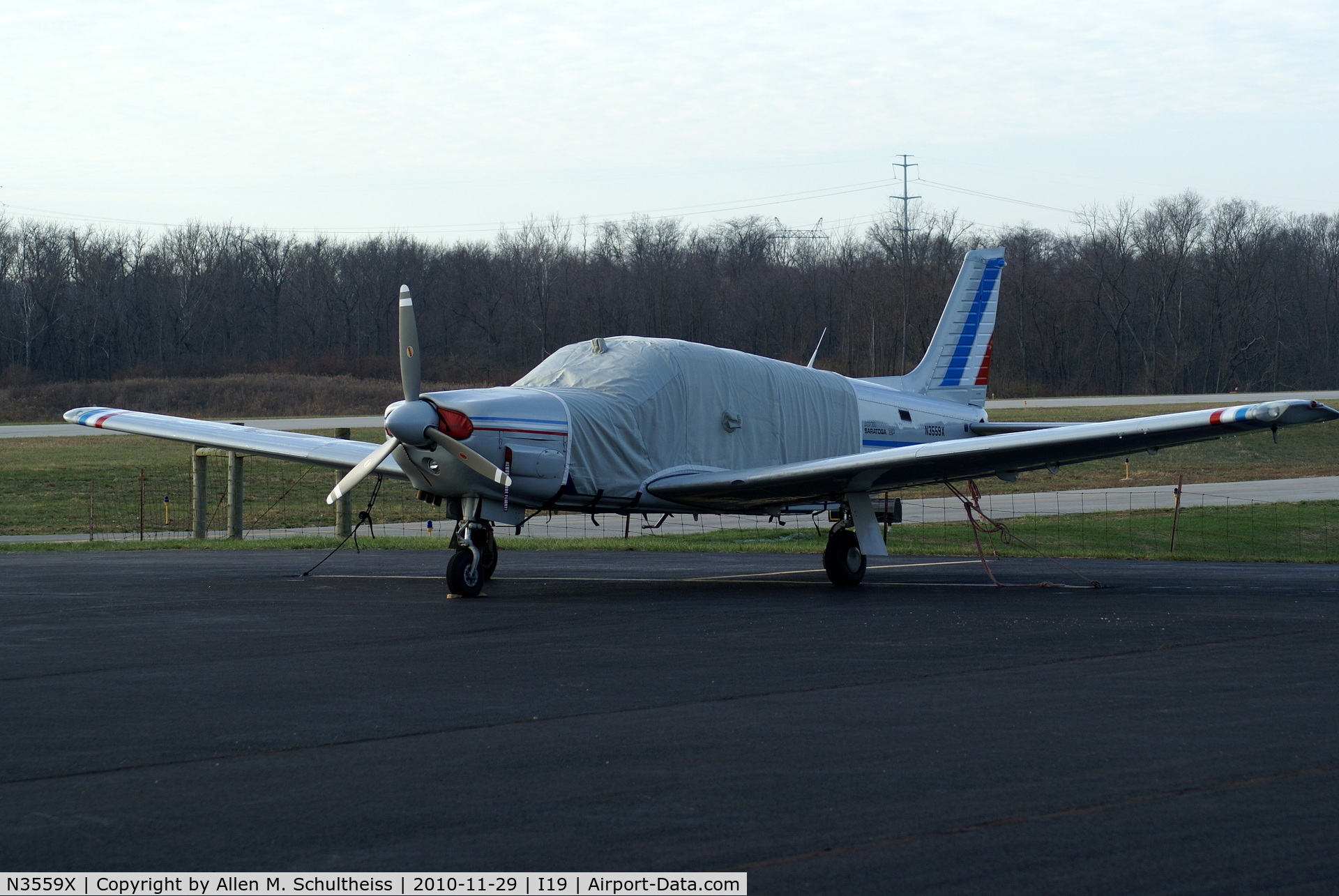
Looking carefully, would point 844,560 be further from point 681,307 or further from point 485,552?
point 681,307

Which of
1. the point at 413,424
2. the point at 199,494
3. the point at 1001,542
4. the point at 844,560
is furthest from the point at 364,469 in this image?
the point at 1001,542

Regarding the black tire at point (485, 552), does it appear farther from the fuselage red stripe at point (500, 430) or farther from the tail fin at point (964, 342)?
the tail fin at point (964, 342)

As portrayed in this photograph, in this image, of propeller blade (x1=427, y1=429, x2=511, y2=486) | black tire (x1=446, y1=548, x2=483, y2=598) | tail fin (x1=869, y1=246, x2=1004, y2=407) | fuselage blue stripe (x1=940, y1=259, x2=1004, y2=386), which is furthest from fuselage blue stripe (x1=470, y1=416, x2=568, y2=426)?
fuselage blue stripe (x1=940, y1=259, x2=1004, y2=386)

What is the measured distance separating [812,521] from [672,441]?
57.5 ft

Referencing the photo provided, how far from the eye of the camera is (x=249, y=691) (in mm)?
Answer: 8078

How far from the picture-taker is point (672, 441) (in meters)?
15.3

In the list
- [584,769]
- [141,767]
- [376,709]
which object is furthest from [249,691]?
[584,769]

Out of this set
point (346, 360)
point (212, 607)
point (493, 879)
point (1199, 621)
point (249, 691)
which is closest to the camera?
point (493, 879)

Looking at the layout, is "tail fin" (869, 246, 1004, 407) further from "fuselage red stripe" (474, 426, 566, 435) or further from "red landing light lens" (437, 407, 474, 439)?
"red landing light lens" (437, 407, 474, 439)

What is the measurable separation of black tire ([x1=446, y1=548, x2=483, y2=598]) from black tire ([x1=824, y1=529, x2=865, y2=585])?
14.3 ft

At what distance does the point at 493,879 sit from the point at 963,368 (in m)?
16.7

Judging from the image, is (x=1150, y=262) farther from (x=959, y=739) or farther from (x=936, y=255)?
(x=959, y=739)

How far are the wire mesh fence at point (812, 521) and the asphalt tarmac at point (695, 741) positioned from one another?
32.7 ft

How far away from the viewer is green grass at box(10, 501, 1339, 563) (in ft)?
73.7
